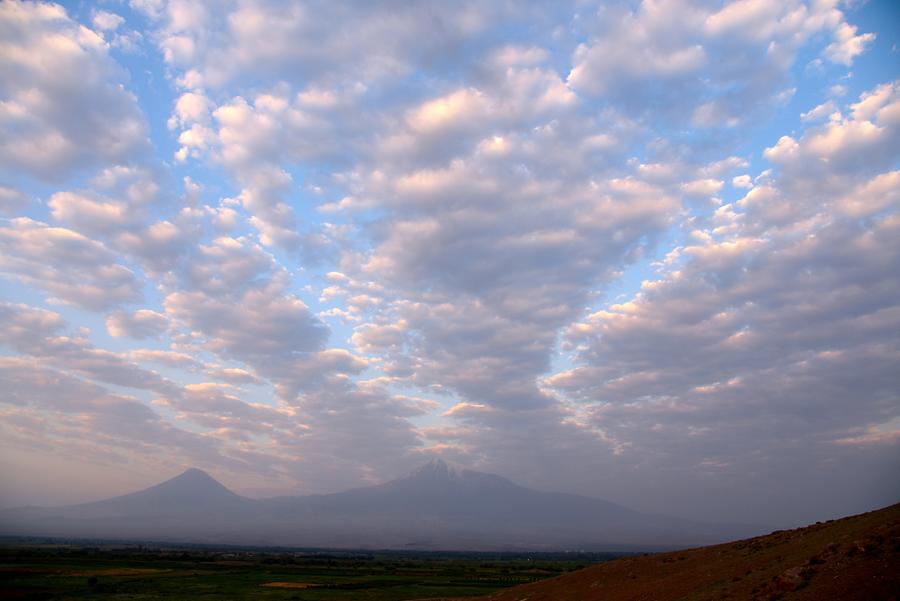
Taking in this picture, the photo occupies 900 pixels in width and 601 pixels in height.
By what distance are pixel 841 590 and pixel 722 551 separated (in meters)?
21.3

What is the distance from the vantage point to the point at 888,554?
24453 millimetres

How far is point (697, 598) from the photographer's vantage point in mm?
29531

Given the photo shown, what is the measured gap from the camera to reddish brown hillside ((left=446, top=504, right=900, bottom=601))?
23484mm

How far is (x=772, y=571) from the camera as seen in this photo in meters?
29.2

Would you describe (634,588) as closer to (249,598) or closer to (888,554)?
(888,554)

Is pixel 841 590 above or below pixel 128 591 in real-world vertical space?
above

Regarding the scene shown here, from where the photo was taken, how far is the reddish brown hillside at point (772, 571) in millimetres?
23484

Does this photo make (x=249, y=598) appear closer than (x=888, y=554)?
No

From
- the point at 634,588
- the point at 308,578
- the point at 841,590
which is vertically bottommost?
the point at 308,578

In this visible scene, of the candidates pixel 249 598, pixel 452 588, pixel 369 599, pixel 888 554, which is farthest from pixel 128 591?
pixel 888 554

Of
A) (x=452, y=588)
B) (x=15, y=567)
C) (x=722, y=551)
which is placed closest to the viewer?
(x=722, y=551)

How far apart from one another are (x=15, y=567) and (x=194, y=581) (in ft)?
124

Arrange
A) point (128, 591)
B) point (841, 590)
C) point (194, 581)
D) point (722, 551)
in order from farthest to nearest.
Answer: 1. point (194, 581)
2. point (128, 591)
3. point (722, 551)
4. point (841, 590)

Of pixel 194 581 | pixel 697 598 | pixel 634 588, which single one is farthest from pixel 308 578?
pixel 697 598
